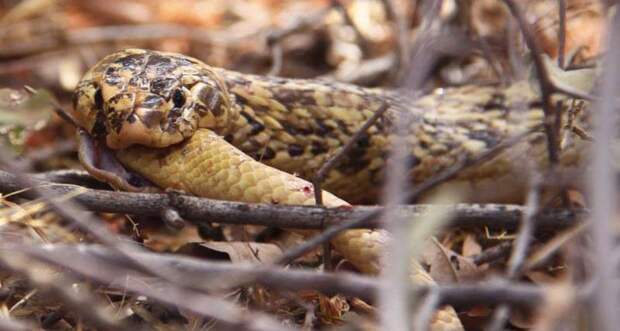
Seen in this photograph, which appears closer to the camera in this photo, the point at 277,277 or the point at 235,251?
the point at 277,277

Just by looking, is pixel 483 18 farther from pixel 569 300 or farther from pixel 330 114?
pixel 569 300

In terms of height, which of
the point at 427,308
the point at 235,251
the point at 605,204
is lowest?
the point at 235,251

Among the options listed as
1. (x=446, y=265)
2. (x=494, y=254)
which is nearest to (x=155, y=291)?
(x=446, y=265)

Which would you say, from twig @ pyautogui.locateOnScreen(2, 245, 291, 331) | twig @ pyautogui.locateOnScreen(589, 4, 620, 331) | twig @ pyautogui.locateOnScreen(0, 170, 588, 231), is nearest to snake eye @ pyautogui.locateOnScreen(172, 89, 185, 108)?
twig @ pyautogui.locateOnScreen(0, 170, 588, 231)

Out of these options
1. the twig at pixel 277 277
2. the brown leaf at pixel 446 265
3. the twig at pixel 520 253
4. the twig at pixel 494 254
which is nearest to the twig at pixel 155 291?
the twig at pixel 277 277

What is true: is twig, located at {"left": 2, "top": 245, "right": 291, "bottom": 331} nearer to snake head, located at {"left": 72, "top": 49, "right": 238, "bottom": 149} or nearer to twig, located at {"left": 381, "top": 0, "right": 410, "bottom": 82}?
snake head, located at {"left": 72, "top": 49, "right": 238, "bottom": 149}

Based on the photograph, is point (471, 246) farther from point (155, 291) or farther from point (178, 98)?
point (155, 291)

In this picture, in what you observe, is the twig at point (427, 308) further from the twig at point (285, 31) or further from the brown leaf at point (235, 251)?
the twig at point (285, 31)

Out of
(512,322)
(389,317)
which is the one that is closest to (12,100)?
(512,322)
